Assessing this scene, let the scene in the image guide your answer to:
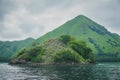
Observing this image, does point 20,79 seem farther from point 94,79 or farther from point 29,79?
point 94,79

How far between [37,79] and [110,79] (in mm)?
27041

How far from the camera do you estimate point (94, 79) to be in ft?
285

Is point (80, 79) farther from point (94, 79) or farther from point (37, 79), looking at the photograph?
point (37, 79)

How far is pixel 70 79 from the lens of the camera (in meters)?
87.6

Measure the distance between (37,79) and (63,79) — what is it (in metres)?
9.82

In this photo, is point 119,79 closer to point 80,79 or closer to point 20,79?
point 80,79

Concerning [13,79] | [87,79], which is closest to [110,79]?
[87,79]

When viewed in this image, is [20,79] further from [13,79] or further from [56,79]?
[56,79]

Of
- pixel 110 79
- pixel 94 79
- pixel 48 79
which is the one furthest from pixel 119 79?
pixel 48 79

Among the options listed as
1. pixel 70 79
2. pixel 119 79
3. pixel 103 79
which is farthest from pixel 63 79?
pixel 119 79

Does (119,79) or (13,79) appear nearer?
(119,79)

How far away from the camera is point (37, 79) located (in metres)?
88.9

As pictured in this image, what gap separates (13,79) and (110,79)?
120 ft

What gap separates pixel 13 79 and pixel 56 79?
16.8 metres
